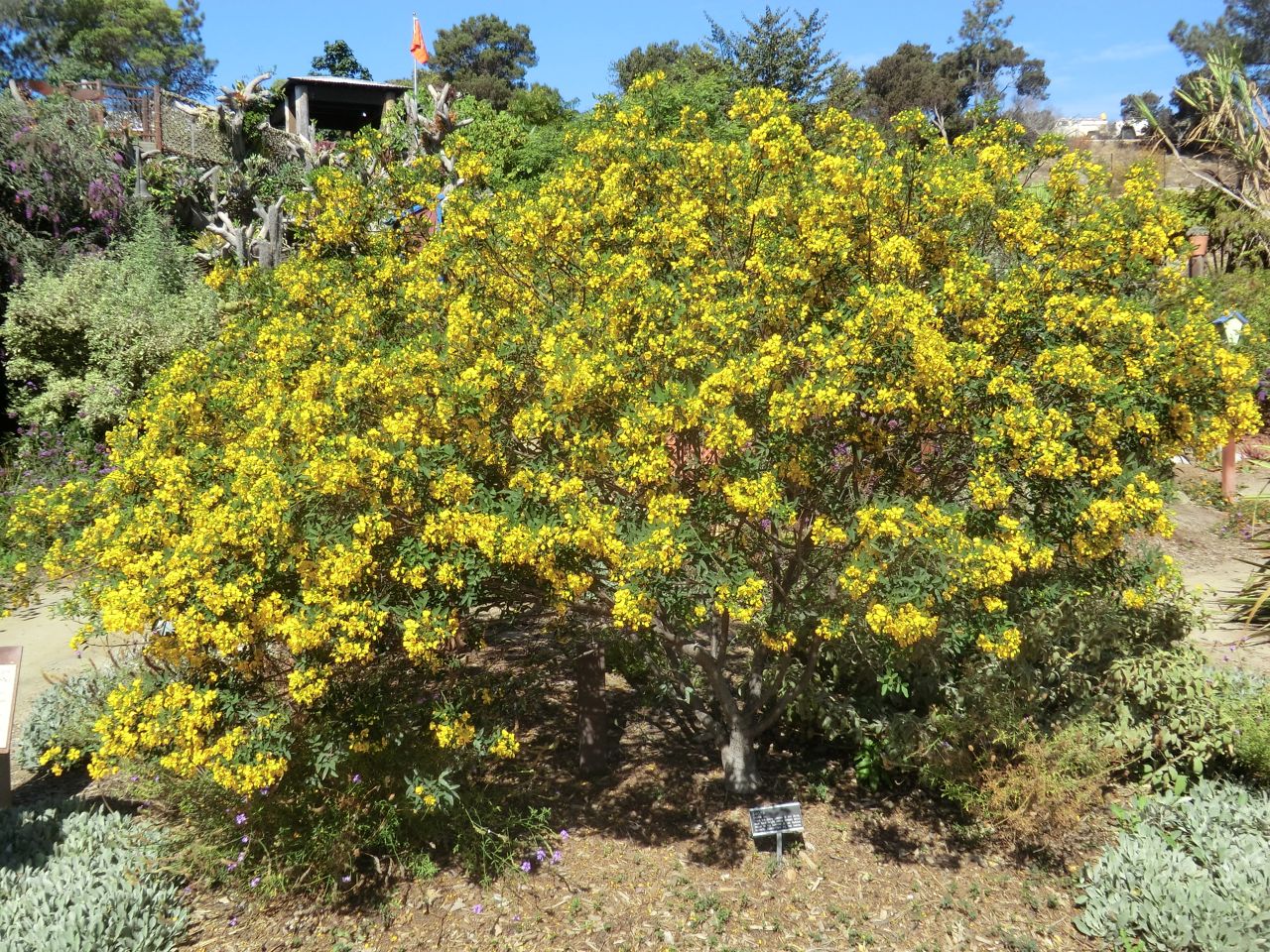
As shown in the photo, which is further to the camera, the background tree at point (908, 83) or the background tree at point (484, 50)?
the background tree at point (484, 50)

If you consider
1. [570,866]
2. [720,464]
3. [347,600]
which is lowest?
[570,866]

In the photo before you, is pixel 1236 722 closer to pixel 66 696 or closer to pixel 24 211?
pixel 66 696

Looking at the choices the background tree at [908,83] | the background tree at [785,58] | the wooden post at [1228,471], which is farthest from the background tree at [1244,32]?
the wooden post at [1228,471]

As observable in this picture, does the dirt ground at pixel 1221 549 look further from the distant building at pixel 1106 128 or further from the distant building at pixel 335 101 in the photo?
the distant building at pixel 1106 128

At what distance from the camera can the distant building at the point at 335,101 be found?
89.6 feet

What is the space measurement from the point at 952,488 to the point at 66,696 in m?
6.65

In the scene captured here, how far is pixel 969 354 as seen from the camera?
4.03 m

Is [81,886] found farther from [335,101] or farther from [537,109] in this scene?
[335,101]

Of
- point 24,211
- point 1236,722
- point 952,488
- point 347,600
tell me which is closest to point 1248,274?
point 1236,722

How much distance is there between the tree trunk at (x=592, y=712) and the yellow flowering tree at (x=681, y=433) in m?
1.00

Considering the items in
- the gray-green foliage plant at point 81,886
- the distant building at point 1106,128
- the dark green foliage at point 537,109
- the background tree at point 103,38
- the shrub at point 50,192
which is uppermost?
the background tree at point 103,38

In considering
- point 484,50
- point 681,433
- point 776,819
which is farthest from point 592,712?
point 484,50

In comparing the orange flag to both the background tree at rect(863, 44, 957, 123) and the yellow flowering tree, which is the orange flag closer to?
the yellow flowering tree

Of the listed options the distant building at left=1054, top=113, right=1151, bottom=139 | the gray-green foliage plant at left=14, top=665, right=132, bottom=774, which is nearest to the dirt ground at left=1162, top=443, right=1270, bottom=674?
the gray-green foliage plant at left=14, top=665, right=132, bottom=774
